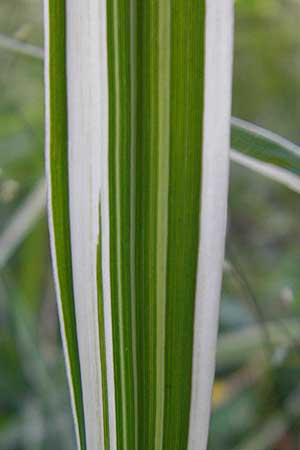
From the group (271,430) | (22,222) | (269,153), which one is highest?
(269,153)

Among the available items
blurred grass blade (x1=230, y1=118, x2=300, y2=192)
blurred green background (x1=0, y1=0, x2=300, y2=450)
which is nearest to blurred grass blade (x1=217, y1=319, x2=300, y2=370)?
blurred green background (x1=0, y1=0, x2=300, y2=450)

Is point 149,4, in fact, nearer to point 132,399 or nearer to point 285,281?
point 132,399

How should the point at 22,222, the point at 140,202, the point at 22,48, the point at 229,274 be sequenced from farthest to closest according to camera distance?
the point at 22,222
the point at 229,274
the point at 22,48
the point at 140,202

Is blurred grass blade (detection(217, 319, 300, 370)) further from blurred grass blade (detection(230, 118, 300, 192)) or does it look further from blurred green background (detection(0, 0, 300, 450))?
blurred grass blade (detection(230, 118, 300, 192))

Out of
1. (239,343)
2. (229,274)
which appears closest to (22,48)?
(229,274)

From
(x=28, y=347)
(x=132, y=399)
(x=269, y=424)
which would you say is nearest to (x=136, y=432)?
(x=132, y=399)

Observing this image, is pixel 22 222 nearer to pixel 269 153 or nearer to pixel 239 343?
pixel 239 343

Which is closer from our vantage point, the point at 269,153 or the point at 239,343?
the point at 269,153

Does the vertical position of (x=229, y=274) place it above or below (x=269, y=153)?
below

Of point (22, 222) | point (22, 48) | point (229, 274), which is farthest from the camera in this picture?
point (22, 222)
